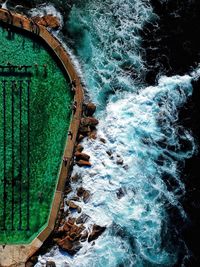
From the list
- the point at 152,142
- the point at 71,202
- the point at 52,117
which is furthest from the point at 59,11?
the point at 71,202

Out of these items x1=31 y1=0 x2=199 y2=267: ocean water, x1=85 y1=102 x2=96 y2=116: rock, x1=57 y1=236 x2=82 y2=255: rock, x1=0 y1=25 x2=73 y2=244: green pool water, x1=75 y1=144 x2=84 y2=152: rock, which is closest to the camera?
x1=0 y1=25 x2=73 y2=244: green pool water

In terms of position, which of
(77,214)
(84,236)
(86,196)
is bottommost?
(84,236)

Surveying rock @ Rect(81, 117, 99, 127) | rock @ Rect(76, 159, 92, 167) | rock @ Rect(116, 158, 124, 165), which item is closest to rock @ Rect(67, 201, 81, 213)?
rock @ Rect(76, 159, 92, 167)

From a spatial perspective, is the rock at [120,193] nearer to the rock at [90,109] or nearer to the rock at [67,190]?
the rock at [67,190]

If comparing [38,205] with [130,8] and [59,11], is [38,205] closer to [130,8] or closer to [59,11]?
[59,11]

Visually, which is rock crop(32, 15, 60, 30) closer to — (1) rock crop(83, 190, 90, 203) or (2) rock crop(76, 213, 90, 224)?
(1) rock crop(83, 190, 90, 203)

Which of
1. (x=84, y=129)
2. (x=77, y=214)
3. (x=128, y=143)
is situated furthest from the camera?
(x=128, y=143)

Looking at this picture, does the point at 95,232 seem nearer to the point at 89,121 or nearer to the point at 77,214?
the point at 77,214

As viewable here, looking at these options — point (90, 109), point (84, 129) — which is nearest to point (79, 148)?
point (84, 129)
